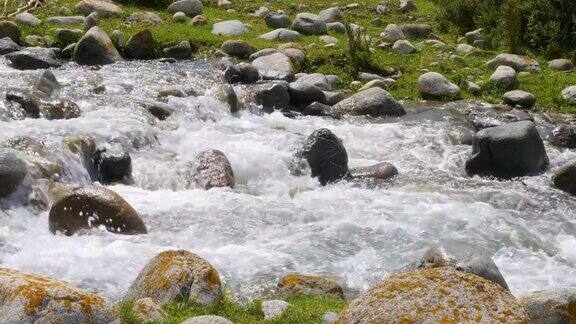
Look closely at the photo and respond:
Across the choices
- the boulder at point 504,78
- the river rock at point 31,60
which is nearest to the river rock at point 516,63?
the boulder at point 504,78

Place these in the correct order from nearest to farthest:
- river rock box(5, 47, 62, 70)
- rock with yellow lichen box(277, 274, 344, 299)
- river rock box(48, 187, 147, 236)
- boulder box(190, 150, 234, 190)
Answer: rock with yellow lichen box(277, 274, 344, 299)
river rock box(48, 187, 147, 236)
boulder box(190, 150, 234, 190)
river rock box(5, 47, 62, 70)

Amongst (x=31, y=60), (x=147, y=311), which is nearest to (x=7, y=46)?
(x=31, y=60)

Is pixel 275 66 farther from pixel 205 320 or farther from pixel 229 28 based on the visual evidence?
pixel 205 320

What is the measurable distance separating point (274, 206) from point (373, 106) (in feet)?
22.0

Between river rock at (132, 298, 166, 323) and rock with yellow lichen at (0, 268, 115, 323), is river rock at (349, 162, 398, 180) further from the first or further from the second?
rock with yellow lichen at (0, 268, 115, 323)

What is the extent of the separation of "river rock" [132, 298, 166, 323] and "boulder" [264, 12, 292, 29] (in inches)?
783

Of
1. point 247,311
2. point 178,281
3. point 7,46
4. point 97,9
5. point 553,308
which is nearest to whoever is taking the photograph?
point 553,308

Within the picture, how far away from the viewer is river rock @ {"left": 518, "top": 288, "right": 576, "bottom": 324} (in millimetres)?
7121

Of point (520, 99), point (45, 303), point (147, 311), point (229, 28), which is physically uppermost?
point (45, 303)

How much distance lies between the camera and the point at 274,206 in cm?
1233

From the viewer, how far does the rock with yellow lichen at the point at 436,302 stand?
5.24 m

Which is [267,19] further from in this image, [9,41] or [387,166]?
[387,166]

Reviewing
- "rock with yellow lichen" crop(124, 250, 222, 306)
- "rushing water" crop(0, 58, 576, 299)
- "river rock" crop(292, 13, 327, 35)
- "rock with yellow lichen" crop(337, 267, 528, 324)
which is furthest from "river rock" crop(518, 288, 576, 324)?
"river rock" crop(292, 13, 327, 35)

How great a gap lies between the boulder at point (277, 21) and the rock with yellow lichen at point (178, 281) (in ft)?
→ 62.2
